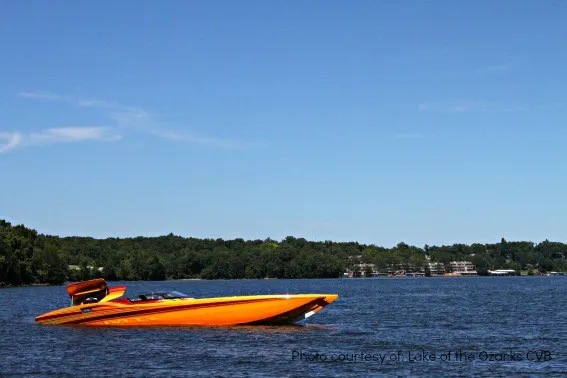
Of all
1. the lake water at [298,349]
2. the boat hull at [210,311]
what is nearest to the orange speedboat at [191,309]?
the boat hull at [210,311]

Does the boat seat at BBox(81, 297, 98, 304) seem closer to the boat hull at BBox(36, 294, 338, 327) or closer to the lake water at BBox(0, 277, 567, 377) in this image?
the boat hull at BBox(36, 294, 338, 327)

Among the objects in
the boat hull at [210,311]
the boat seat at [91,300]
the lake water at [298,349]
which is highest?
the boat seat at [91,300]

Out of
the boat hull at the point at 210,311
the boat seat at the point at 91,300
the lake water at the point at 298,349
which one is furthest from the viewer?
the boat seat at the point at 91,300

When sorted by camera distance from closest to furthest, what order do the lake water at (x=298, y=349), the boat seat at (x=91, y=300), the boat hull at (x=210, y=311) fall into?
the lake water at (x=298, y=349), the boat hull at (x=210, y=311), the boat seat at (x=91, y=300)

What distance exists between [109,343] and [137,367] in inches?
371

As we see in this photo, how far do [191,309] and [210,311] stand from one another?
1.22 metres

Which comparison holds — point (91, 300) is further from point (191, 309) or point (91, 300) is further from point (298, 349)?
point (298, 349)

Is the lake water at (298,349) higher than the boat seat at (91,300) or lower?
lower

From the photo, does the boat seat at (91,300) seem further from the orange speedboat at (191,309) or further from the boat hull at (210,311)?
the boat hull at (210,311)

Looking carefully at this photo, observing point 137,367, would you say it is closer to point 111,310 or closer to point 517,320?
point 111,310

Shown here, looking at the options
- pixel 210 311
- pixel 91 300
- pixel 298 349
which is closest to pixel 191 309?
pixel 210 311

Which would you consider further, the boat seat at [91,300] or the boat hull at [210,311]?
the boat seat at [91,300]

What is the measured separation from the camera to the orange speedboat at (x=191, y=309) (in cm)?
4962

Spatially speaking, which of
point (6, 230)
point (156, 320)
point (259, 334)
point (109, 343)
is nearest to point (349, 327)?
point (259, 334)
